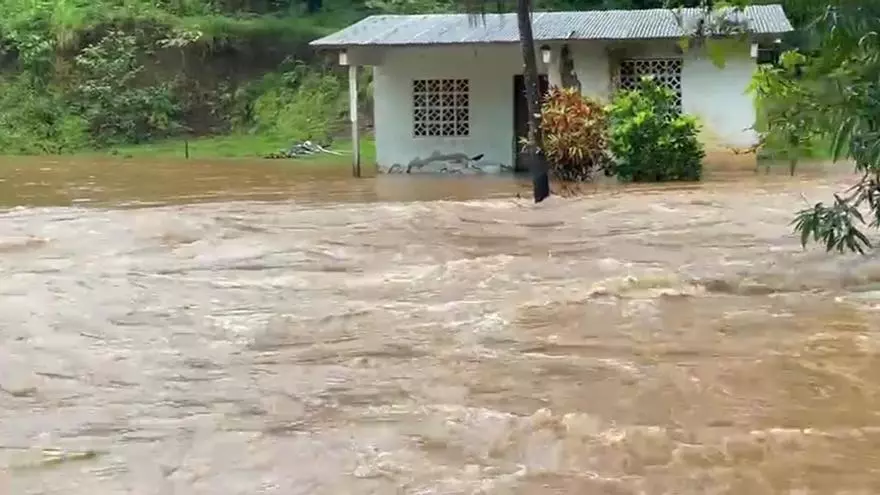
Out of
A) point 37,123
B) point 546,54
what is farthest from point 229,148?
point 546,54

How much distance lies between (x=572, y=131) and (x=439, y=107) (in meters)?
3.68

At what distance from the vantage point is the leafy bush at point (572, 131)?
1670 centimetres

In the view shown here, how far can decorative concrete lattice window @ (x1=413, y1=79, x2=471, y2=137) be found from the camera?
65.2ft

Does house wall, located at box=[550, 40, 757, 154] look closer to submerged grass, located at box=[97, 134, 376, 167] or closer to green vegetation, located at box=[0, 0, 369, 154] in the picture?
submerged grass, located at box=[97, 134, 376, 167]

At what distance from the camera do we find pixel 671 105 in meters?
17.4

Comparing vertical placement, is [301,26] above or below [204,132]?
above

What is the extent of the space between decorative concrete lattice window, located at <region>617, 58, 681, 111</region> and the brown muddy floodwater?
5673 millimetres

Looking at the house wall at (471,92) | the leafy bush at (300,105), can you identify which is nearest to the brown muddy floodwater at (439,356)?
the house wall at (471,92)

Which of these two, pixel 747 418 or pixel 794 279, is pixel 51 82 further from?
pixel 747 418

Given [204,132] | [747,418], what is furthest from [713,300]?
[204,132]

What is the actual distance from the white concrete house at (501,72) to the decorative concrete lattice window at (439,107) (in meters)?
0.02

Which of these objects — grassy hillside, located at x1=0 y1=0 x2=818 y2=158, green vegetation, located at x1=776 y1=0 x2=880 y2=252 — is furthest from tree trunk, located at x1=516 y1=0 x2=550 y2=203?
grassy hillside, located at x1=0 y1=0 x2=818 y2=158

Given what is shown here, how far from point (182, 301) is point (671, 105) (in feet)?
34.1

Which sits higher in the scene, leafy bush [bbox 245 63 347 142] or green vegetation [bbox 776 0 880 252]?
green vegetation [bbox 776 0 880 252]
